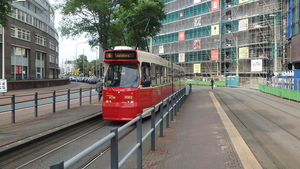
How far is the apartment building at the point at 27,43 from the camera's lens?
3778cm

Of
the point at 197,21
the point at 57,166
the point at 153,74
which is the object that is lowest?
the point at 57,166

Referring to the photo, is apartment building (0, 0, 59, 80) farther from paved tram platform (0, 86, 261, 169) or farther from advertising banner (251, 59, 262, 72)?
advertising banner (251, 59, 262, 72)

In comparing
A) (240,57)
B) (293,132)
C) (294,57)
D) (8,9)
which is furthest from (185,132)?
(240,57)

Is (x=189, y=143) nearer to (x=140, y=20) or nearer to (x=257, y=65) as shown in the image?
(x=140, y=20)

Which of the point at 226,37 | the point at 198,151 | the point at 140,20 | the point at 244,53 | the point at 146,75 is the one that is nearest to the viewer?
the point at 198,151

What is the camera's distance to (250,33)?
4959 cm

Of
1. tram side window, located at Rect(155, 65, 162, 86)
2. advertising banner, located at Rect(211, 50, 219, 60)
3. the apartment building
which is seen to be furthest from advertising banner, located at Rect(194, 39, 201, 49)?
tram side window, located at Rect(155, 65, 162, 86)

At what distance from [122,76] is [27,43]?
37.9 m

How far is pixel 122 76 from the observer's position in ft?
36.4

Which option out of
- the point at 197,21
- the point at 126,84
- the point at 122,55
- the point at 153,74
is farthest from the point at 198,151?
the point at 197,21

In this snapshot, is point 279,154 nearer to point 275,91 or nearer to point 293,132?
Result: point 293,132

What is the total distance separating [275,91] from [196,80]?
34.2 meters

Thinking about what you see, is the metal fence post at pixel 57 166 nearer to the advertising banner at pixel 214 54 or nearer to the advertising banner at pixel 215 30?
the advertising banner at pixel 214 54

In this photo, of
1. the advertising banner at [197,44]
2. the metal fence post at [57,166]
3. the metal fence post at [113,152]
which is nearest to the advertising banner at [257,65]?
the advertising banner at [197,44]
